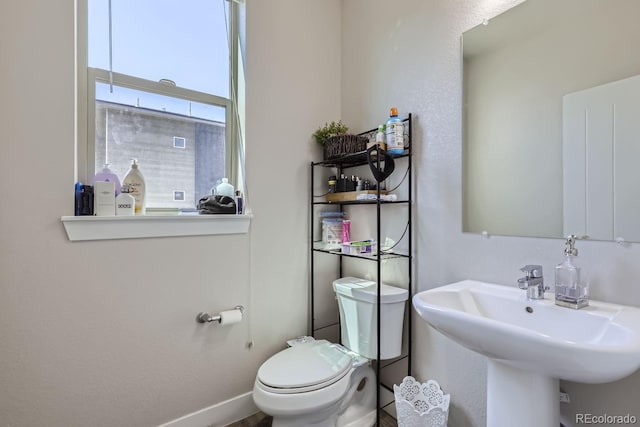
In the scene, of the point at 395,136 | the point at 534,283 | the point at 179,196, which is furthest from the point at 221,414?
the point at 395,136

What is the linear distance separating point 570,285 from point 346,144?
1.14 metres

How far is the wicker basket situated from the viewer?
65.0 inches

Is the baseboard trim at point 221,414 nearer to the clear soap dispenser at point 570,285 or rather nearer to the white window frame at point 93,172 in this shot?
the white window frame at point 93,172

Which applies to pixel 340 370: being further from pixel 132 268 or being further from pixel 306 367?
pixel 132 268

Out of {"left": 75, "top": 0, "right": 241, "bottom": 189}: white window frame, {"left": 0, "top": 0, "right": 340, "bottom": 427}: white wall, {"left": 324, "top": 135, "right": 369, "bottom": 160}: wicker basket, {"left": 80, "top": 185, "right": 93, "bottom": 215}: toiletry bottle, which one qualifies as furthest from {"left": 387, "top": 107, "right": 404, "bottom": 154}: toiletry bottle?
{"left": 80, "top": 185, "right": 93, "bottom": 215}: toiletry bottle

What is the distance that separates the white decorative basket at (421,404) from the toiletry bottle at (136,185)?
147 centimetres

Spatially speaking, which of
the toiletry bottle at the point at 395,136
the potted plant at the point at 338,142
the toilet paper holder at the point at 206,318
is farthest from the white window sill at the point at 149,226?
the toiletry bottle at the point at 395,136

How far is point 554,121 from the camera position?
1.09 metres

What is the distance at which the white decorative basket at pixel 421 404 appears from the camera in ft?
4.16

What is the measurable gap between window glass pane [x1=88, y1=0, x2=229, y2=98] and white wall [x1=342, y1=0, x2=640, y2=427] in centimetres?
91

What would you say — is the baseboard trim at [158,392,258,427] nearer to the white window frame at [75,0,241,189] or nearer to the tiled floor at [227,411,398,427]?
the tiled floor at [227,411,398,427]

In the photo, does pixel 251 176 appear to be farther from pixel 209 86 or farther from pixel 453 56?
pixel 453 56

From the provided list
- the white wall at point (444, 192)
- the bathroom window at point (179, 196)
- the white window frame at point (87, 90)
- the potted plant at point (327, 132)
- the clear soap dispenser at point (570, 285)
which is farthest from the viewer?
the potted plant at point (327, 132)

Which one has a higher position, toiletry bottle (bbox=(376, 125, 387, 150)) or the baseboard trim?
toiletry bottle (bbox=(376, 125, 387, 150))
